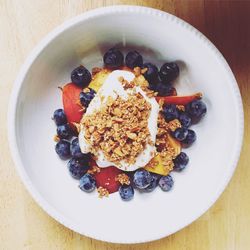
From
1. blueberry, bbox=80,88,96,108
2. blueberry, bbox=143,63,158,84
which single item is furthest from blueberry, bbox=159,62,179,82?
blueberry, bbox=80,88,96,108

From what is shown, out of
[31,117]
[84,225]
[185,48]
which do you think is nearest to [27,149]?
[31,117]

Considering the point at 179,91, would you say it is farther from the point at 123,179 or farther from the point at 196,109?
the point at 123,179

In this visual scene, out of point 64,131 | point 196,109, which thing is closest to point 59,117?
point 64,131

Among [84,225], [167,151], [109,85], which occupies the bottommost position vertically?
[84,225]

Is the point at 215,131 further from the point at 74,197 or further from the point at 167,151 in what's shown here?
the point at 74,197

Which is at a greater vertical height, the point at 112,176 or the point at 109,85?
the point at 109,85

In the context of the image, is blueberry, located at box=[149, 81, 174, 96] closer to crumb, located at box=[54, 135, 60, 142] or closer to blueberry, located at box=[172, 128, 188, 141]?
blueberry, located at box=[172, 128, 188, 141]
